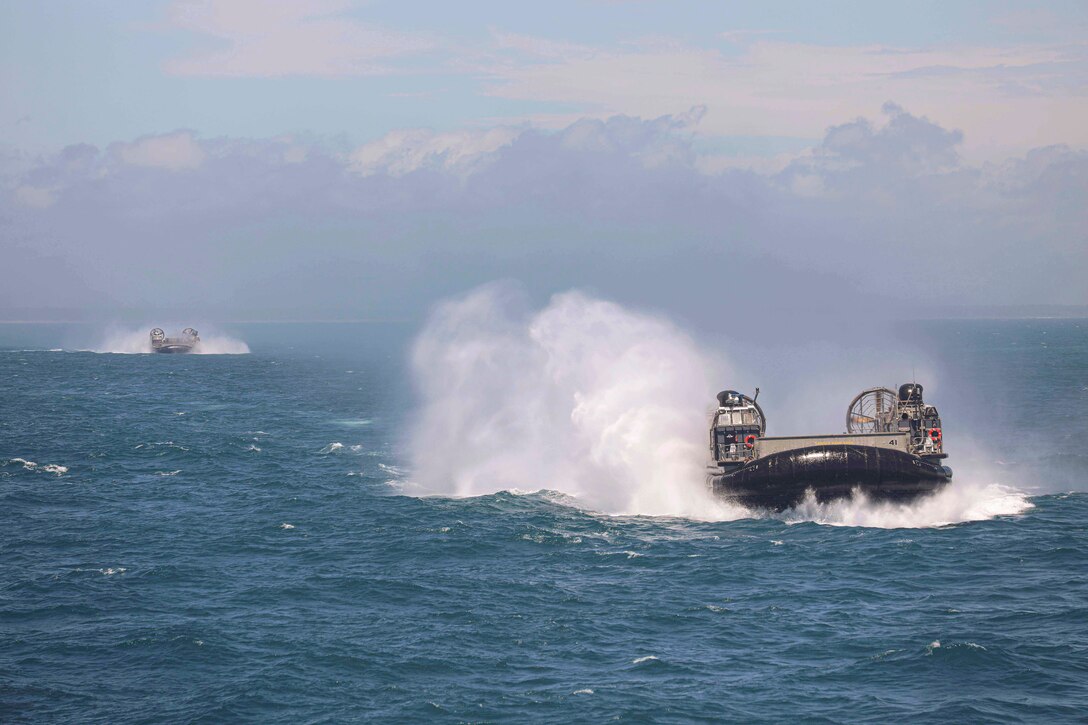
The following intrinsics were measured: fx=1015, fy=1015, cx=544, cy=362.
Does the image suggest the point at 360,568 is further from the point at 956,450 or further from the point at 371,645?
the point at 956,450

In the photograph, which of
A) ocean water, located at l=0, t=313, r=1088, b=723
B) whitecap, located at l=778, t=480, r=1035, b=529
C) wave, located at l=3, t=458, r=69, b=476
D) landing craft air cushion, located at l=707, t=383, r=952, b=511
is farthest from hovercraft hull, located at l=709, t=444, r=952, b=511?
wave, located at l=3, t=458, r=69, b=476

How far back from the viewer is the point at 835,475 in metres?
59.3

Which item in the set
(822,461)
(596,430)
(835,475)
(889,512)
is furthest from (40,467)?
(889,512)

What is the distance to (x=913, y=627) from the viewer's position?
136ft

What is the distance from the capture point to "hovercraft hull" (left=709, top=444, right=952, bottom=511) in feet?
194

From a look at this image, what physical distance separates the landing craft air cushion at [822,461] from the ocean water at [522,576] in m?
1.52

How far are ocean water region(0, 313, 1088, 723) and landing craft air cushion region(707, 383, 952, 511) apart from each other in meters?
1.52

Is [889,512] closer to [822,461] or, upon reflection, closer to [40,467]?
[822,461]

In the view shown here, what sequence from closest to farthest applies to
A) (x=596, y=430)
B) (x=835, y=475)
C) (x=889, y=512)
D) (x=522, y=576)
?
(x=522, y=576), (x=835, y=475), (x=889, y=512), (x=596, y=430)

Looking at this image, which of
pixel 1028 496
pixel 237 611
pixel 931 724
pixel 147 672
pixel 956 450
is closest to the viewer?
pixel 931 724

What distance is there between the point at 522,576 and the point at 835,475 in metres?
20.7

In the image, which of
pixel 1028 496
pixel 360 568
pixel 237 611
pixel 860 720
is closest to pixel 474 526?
pixel 360 568

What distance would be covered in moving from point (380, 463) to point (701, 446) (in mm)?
29364

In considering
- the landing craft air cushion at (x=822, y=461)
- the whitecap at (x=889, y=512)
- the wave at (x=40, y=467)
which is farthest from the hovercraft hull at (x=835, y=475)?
the wave at (x=40, y=467)
